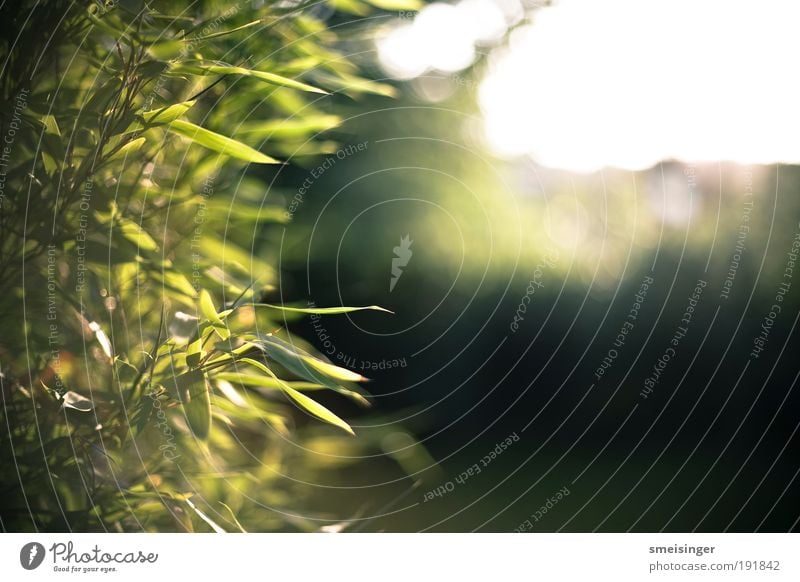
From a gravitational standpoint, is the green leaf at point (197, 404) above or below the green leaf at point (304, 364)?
below

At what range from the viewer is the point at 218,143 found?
772 millimetres

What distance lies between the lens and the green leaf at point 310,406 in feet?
2.62

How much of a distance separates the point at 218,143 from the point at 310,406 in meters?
0.32

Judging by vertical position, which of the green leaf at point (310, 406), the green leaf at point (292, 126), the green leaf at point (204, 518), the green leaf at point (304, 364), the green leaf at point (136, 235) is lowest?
the green leaf at point (204, 518)

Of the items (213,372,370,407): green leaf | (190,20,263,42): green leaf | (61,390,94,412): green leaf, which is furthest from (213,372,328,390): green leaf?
(190,20,263,42): green leaf

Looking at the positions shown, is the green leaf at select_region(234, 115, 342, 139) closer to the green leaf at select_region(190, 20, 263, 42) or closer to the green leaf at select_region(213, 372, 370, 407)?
the green leaf at select_region(190, 20, 263, 42)

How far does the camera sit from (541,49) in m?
0.87

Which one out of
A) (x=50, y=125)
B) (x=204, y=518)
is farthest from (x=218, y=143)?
(x=204, y=518)

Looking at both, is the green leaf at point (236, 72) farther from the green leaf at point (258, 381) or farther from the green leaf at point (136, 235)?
the green leaf at point (258, 381)

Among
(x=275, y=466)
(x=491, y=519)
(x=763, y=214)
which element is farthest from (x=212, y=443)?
(x=763, y=214)

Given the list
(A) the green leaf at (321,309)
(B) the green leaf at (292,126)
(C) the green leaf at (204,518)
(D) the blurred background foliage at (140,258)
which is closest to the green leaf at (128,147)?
(D) the blurred background foliage at (140,258)

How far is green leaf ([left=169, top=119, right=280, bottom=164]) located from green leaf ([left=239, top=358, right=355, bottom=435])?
0.24 metres

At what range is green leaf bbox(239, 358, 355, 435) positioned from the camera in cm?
80

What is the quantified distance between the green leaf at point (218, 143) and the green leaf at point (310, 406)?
9.3 inches
